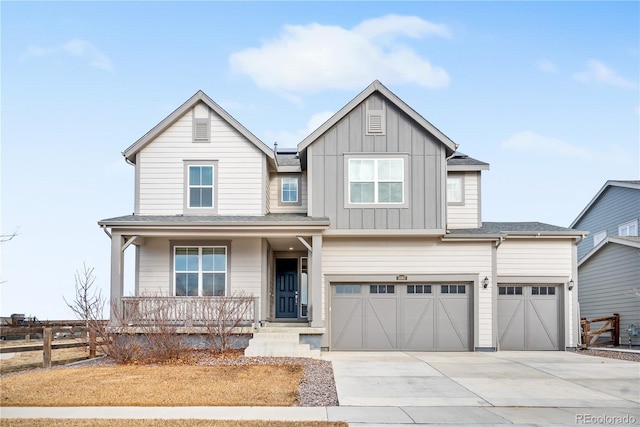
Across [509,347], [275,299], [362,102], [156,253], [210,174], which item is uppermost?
[362,102]

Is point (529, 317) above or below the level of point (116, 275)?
below

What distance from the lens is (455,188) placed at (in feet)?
72.0

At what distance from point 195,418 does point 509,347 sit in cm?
1358

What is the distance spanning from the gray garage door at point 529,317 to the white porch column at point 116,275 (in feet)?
38.3

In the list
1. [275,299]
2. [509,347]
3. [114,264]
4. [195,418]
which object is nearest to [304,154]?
[275,299]

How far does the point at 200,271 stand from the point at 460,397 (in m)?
10.2

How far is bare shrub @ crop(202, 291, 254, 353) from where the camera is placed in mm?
17625

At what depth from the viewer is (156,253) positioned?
64.5 feet

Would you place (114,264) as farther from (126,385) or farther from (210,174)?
(126,385)

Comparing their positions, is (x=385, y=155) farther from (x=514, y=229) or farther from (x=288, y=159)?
(x=514, y=229)

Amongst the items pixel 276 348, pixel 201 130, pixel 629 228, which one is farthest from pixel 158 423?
pixel 629 228

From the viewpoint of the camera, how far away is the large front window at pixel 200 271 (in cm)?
1944

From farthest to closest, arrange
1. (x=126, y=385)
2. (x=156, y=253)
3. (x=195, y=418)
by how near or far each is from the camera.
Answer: (x=156, y=253), (x=126, y=385), (x=195, y=418)

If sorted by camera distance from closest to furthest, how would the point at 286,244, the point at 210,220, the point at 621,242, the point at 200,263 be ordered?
the point at 210,220
the point at 200,263
the point at 286,244
the point at 621,242
